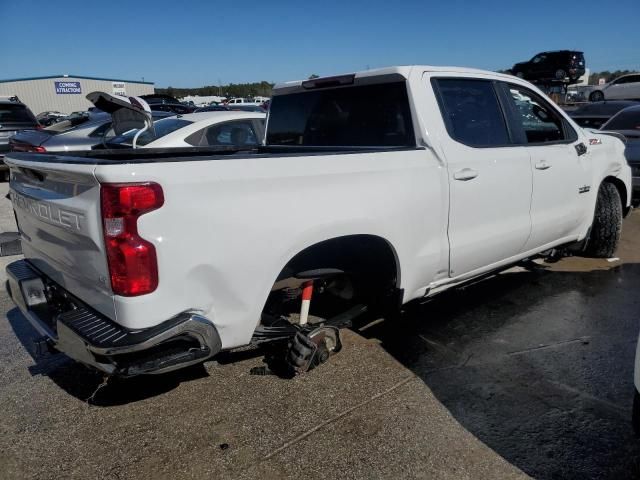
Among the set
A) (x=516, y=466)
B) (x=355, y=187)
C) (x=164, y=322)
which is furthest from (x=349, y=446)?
(x=355, y=187)

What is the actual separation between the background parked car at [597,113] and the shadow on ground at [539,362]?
214 inches

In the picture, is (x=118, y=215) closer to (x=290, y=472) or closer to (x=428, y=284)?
(x=290, y=472)

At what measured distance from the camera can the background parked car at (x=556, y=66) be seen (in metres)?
25.1

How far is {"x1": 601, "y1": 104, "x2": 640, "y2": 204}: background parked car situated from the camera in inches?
273

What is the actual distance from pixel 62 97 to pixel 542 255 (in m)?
56.4

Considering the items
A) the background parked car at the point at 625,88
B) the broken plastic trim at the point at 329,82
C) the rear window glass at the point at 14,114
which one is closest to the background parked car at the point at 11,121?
the rear window glass at the point at 14,114

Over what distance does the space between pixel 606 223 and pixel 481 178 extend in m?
2.58

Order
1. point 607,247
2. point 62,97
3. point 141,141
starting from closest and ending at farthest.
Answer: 1. point 607,247
2. point 141,141
3. point 62,97

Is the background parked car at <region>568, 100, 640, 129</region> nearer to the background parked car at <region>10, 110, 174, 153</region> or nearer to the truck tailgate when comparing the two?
the background parked car at <region>10, 110, 174, 153</region>

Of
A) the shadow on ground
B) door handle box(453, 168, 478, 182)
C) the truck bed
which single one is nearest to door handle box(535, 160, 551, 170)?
door handle box(453, 168, 478, 182)

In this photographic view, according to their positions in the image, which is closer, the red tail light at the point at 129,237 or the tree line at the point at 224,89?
the red tail light at the point at 129,237

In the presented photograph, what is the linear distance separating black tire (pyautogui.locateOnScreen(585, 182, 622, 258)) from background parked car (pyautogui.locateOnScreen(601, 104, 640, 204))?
171 centimetres

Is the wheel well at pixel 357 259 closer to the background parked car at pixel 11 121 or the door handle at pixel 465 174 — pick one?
the door handle at pixel 465 174

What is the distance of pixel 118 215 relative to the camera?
85.4 inches
